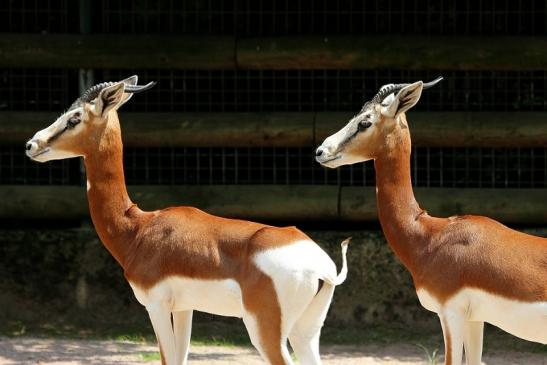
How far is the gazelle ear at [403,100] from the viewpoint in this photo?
6.64 meters

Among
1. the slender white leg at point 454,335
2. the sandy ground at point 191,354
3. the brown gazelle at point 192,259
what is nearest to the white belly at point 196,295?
the brown gazelle at point 192,259

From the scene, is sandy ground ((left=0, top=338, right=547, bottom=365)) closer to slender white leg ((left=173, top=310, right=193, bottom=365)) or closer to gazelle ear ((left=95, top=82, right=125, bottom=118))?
slender white leg ((left=173, top=310, right=193, bottom=365))

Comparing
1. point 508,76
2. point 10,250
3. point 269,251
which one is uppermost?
point 508,76

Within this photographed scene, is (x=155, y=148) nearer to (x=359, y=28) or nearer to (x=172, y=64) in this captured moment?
(x=172, y=64)

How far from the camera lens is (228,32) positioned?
11.1 metres

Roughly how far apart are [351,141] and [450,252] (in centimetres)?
91

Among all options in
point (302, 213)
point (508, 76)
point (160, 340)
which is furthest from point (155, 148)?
point (160, 340)

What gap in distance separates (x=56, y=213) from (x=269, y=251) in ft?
15.4

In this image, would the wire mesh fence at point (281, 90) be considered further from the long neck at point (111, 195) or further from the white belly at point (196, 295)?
the white belly at point (196, 295)

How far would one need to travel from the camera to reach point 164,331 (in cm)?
675

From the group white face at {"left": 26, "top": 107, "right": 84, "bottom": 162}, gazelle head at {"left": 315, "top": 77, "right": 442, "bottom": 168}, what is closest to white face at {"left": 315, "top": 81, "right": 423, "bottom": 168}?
gazelle head at {"left": 315, "top": 77, "right": 442, "bottom": 168}

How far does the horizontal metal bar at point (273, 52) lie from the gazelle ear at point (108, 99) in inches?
139

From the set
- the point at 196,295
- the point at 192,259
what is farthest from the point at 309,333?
the point at 192,259

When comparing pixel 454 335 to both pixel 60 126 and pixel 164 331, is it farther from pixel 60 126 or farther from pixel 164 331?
pixel 60 126
